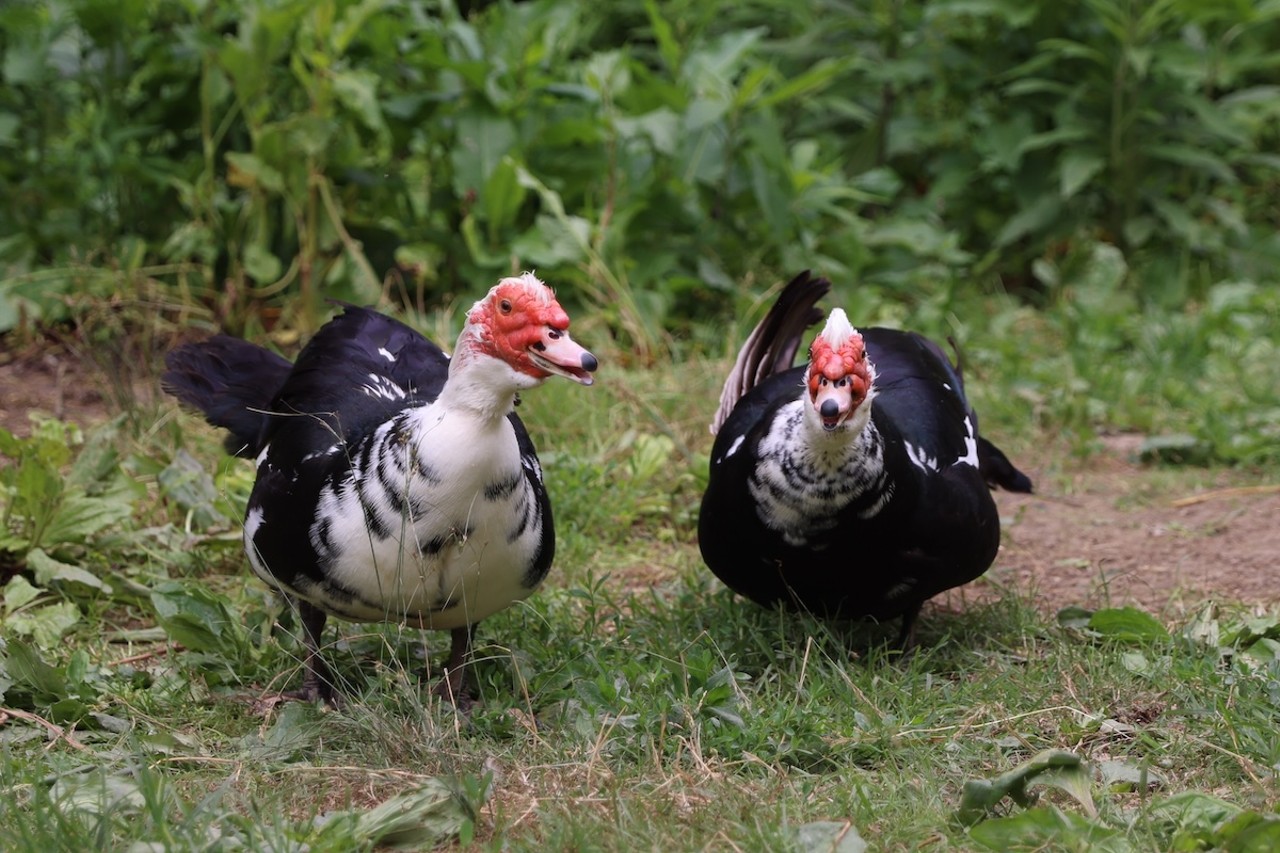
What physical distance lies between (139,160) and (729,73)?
101 inches

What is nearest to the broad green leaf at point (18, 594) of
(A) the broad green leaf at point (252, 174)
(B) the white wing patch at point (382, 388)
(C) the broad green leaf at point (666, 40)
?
(B) the white wing patch at point (382, 388)

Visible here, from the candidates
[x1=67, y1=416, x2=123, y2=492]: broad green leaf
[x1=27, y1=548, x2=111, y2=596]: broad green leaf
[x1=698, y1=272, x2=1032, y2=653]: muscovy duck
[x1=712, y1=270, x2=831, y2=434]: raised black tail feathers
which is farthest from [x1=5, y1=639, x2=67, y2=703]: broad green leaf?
[x1=712, y1=270, x2=831, y2=434]: raised black tail feathers

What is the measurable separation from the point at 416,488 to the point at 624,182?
3.52 metres

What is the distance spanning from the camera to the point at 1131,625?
12.0ft

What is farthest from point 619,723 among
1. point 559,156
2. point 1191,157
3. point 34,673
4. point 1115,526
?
point 1191,157

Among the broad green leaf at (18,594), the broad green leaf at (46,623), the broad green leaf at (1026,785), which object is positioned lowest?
the broad green leaf at (46,623)

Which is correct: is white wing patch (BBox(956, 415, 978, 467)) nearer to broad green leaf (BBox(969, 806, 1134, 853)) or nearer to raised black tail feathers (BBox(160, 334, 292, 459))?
broad green leaf (BBox(969, 806, 1134, 853))

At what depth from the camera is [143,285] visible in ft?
19.3

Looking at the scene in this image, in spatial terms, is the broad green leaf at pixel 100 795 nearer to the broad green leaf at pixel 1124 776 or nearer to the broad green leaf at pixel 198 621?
the broad green leaf at pixel 198 621

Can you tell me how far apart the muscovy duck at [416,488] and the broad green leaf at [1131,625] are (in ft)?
4.81

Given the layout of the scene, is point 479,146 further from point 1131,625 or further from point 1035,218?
point 1131,625

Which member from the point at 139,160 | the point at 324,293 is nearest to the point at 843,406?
the point at 324,293

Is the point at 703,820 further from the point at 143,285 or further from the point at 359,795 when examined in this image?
the point at 143,285

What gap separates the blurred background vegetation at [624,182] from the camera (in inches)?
230
